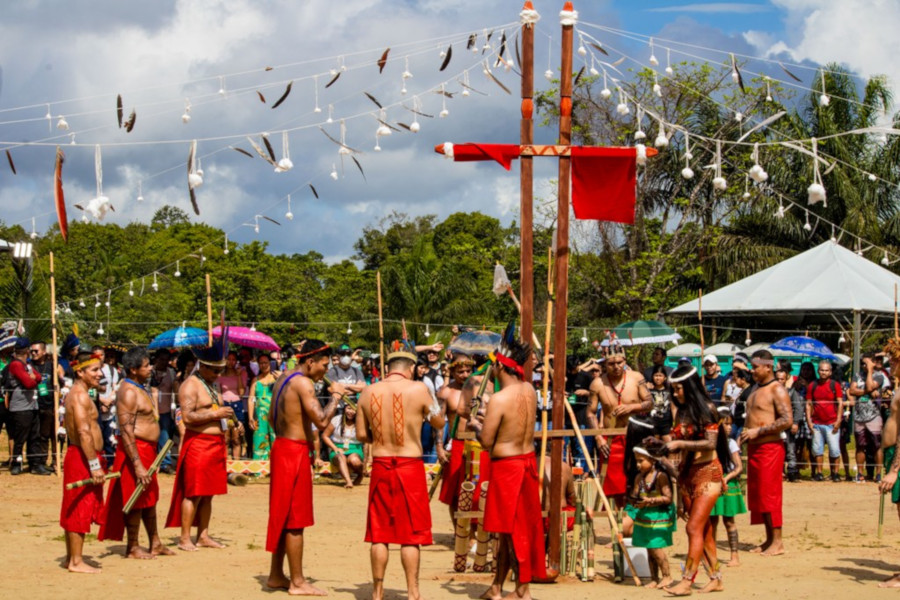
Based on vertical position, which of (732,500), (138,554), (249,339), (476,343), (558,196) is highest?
(558,196)

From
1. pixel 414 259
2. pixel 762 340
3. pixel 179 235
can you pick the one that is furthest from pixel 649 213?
pixel 179 235

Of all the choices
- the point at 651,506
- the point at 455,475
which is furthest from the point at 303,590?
the point at 651,506

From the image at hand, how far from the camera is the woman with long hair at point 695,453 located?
8.30 m

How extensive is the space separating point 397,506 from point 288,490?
97 cm

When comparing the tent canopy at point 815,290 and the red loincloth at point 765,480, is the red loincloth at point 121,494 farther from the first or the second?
the tent canopy at point 815,290

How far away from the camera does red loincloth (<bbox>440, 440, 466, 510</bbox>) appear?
396 inches

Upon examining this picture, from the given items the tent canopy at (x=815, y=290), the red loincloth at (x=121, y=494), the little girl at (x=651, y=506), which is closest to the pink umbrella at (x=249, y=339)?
the tent canopy at (x=815, y=290)

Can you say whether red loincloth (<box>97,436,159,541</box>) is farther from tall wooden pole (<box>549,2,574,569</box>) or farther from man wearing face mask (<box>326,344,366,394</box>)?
man wearing face mask (<box>326,344,366,394</box>)

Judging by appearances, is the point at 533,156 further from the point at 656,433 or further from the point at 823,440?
the point at 823,440

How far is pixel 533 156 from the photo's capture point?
8852 millimetres

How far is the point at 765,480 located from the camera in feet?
33.9

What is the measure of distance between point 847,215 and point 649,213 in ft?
19.2

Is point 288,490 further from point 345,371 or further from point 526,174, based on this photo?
point 345,371

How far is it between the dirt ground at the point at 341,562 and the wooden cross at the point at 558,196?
0.91m
